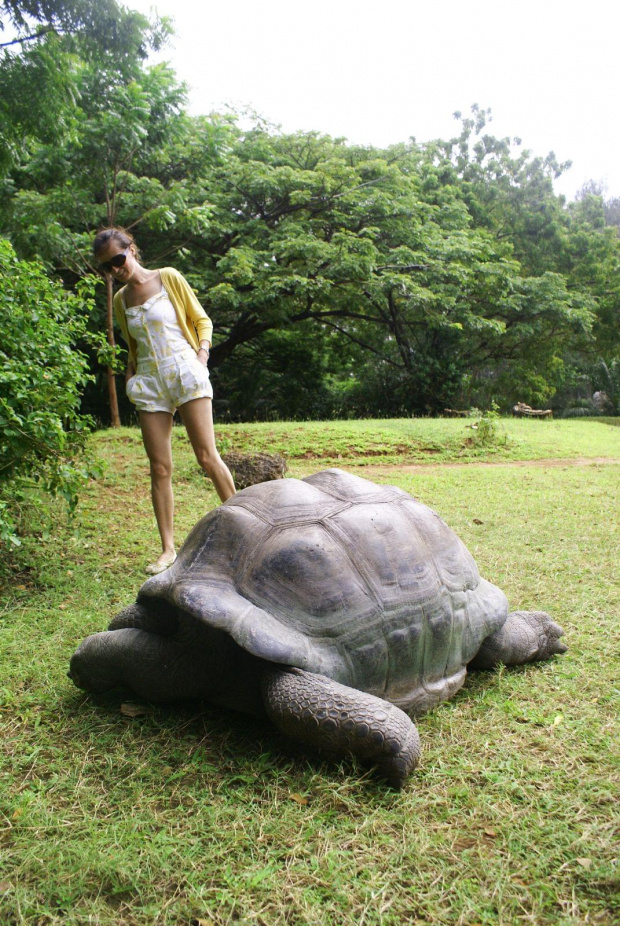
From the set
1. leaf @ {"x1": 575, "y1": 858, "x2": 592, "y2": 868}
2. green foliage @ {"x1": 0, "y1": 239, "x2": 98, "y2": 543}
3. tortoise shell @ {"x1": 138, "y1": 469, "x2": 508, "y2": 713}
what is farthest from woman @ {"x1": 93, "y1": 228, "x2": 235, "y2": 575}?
leaf @ {"x1": 575, "y1": 858, "x2": 592, "y2": 868}

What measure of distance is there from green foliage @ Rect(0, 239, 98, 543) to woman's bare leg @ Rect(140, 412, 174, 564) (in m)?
0.35

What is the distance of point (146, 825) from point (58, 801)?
28 centimetres

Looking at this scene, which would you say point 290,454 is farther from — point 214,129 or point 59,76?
point 214,129

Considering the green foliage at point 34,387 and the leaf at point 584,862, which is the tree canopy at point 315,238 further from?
the leaf at point 584,862

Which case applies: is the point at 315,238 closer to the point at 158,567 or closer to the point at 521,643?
the point at 158,567

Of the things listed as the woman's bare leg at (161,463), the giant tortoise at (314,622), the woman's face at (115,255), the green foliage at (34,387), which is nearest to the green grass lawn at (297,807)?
the giant tortoise at (314,622)

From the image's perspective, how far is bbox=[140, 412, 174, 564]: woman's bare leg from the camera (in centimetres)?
335

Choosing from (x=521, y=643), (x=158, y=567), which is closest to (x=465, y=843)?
(x=521, y=643)

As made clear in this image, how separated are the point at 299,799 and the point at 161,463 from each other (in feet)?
6.79

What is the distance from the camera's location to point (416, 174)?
649 inches

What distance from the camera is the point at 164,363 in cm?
325

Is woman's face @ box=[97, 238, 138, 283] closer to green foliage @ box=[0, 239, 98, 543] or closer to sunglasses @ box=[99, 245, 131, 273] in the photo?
sunglasses @ box=[99, 245, 131, 273]

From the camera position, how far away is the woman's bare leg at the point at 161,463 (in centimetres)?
335

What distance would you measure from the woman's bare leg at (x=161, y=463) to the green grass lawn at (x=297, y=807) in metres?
0.52
